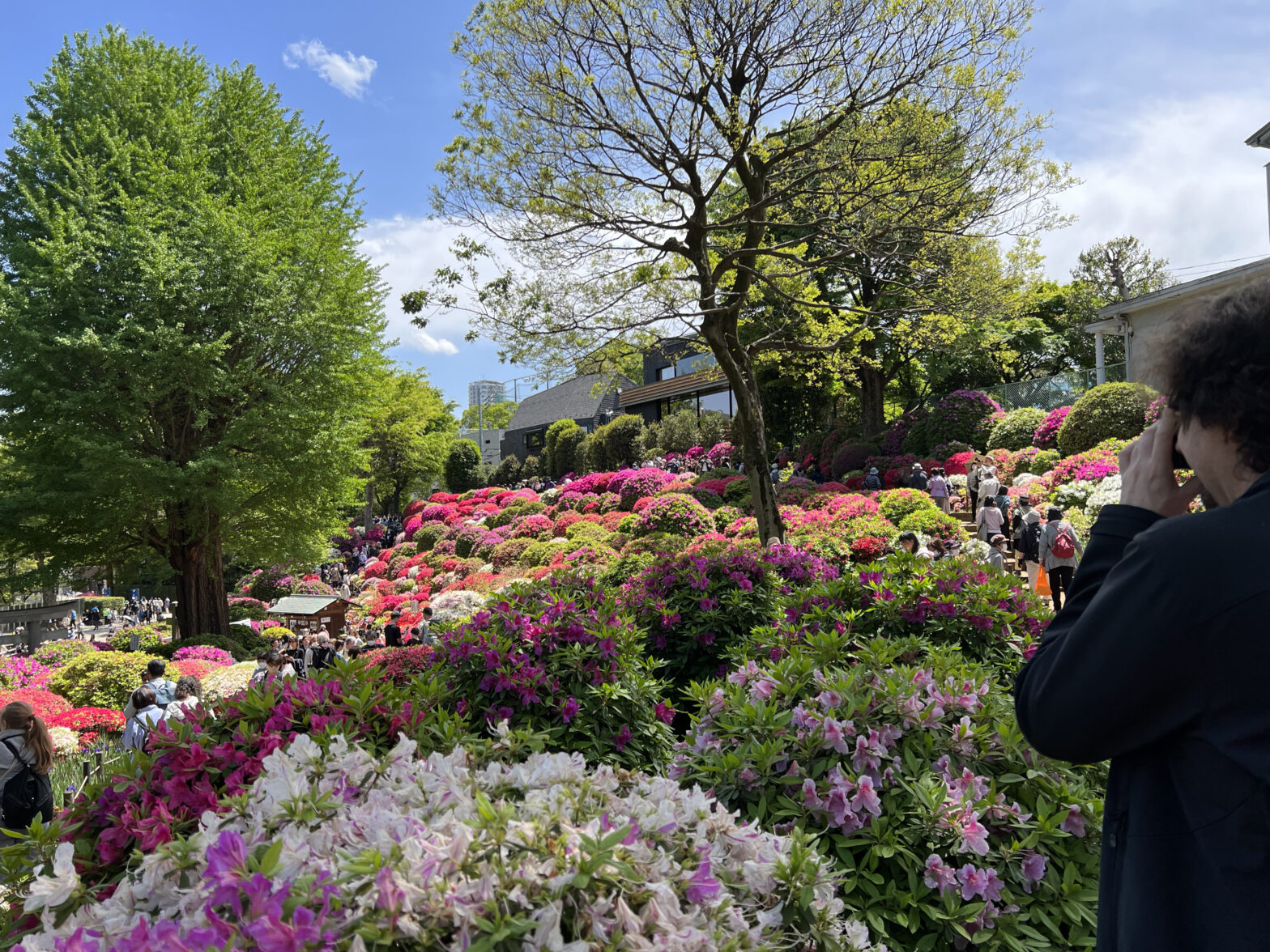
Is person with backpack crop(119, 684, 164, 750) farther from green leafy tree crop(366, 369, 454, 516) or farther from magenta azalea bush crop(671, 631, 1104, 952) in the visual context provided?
green leafy tree crop(366, 369, 454, 516)

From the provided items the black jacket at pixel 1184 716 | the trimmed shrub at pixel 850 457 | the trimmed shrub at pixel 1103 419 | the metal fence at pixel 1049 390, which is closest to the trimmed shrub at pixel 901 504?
the trimmed shrub at pixel 1103 419

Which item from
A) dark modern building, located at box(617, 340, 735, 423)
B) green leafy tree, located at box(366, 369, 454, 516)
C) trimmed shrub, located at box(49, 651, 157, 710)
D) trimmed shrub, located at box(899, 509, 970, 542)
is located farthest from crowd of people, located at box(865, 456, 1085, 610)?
green leafy tree, located at box(366, 369, 454, 516)

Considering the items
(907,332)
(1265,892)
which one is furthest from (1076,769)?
(907,332)

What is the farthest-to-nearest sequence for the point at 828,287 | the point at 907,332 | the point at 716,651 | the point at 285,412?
1. the point at 828,287
2. the point at 285,412
3. the point at 907,332
4. the point at 716,651

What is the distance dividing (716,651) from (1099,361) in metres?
19.2

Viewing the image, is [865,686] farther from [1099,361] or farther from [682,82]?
[1099,361]

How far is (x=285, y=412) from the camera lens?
14.0 m

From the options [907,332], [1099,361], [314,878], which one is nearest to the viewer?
[314,878]

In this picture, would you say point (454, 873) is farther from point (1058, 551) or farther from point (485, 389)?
point (485, 389)

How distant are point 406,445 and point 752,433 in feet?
102

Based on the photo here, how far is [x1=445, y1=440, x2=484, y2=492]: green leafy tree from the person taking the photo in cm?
4159

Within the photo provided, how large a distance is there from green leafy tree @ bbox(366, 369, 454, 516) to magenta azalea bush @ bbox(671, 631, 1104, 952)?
119ft

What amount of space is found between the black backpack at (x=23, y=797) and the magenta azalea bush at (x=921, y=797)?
506 centimetres

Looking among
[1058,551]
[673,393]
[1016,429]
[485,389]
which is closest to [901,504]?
[1058,551]
